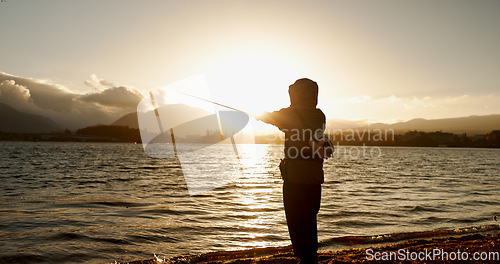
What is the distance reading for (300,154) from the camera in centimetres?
430

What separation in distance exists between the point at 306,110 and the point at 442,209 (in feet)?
52.8

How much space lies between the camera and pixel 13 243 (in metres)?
9.70

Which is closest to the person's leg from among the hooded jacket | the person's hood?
the hooded jacket

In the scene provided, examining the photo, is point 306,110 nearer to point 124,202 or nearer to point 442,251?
point 442,251

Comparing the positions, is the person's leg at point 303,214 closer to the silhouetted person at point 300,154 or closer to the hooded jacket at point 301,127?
the silhouetted person at point 300,154

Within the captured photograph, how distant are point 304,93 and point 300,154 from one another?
0.84 meters

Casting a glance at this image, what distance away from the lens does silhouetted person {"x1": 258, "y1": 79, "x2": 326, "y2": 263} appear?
14.0ft

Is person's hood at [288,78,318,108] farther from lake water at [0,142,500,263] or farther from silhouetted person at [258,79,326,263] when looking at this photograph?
lake water at [0,142,500,263]

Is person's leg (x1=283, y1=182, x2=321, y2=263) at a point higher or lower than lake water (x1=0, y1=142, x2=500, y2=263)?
higher

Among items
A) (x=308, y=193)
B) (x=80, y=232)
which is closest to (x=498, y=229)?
(x=308, y=193)

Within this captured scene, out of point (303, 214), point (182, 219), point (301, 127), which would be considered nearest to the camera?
point (301, 127)

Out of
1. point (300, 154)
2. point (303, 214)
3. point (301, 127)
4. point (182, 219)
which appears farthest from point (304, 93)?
point (182, 219)

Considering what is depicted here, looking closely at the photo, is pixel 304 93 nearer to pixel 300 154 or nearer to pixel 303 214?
pixel 300 154

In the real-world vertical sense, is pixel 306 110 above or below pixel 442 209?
above
